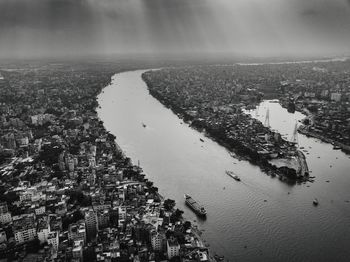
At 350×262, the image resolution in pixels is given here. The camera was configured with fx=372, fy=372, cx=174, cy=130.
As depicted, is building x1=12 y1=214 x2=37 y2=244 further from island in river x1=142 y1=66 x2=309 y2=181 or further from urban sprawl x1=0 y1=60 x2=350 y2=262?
island in river x1=142 y1=66 x2=309 y2=181

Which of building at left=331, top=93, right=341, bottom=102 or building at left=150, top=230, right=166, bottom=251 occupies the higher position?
building at left=331, top=93, right=341, bottom=102

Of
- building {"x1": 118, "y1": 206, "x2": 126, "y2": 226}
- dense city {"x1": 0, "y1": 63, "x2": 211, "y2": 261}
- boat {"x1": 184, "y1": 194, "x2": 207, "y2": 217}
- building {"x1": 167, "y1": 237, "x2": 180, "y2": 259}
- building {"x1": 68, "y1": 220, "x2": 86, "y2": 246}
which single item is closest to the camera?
building {"x1": 167, "y1": 237, "x2": 180, "y2": 259}

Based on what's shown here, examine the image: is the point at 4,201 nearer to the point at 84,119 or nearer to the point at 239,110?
the point at 84,119

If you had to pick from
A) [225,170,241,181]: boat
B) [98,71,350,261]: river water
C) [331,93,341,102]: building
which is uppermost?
[331,93,341,102]: building

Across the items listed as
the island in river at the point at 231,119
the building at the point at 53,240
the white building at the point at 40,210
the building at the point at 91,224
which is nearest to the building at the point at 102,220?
the building at the point at 91,224

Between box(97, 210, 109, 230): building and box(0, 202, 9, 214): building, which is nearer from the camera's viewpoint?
box(97, 210, 109, 230): building

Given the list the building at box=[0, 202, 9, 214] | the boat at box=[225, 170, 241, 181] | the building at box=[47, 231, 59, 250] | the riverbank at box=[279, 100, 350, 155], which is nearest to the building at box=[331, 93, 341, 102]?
the riverbank at box=[279, 100, 350, 155]

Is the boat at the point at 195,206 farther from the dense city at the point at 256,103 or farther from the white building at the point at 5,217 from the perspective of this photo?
the white building at the point at 5,217
